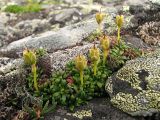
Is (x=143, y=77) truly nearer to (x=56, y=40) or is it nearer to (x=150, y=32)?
(x=150, y=32)

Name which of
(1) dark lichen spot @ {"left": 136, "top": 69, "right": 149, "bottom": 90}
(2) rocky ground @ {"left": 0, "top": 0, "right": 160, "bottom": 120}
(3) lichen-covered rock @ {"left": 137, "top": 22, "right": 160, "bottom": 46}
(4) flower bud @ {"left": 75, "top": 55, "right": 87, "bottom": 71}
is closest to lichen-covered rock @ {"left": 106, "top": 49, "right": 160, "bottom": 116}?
(1) dark lichen spot @ {"left": 136, "top": 69, "right": 149, "bottom": 90}

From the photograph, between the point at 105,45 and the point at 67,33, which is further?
the point at 67,33

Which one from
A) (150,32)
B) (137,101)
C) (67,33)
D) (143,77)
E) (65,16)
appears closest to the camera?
(137,101)

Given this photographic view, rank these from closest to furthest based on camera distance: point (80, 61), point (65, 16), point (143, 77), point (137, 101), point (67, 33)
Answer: point (80, 61) → point (137, 101) → point (143, 77) → point (67, 33) → point (65, 16)

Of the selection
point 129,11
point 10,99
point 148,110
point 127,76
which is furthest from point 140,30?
point 10,99

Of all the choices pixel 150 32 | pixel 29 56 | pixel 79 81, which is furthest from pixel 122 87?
pixel 150 32

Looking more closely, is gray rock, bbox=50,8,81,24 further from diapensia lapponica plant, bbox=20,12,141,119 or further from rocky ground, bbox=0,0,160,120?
diapensia lapponica plant, bbox=20,12,141,119
